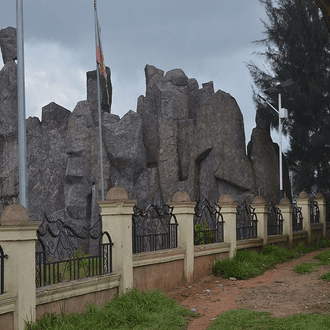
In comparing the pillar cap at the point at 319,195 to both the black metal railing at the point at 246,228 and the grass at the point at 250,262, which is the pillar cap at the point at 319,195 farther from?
the black metal railing at the point at 246,228

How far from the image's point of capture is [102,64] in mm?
23422

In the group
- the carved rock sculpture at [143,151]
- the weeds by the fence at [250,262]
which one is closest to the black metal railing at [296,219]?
the weeds by the fence at [250,262]

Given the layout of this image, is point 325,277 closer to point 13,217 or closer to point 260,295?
point 260,295

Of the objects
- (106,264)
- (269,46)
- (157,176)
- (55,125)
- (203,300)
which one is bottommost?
(203,300)

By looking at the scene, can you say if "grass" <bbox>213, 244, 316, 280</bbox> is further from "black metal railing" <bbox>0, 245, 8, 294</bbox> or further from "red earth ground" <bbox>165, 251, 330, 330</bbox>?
"black metal railing" <bbox>0, 245, 8, 294</bbox>

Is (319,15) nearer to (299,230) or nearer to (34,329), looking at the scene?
(299,230)

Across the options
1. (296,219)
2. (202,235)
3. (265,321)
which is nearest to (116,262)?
(265,321)

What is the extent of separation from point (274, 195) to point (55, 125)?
14333 millimetres

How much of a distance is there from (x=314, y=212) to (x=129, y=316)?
45.5ft

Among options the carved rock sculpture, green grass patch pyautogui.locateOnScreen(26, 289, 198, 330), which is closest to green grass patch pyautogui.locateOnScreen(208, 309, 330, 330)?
green grass patch pyautogui.locateOnScreen(26, 289, 198, 330)

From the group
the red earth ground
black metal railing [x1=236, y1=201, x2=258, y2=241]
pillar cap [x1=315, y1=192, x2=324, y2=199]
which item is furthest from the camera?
pillar cap [x1=315, y1=192, x2=324, y2=199]

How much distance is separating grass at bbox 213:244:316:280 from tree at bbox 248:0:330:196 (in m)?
10.7

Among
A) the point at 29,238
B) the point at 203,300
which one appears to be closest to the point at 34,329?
the point at 29,238

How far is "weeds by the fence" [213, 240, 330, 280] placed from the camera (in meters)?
12.3
